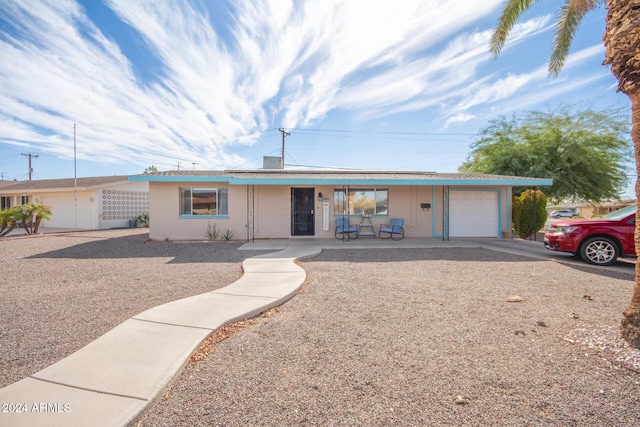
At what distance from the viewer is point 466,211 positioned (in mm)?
13078

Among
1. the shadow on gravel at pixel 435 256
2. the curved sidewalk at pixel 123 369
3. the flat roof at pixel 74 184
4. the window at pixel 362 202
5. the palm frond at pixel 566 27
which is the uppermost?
the palm frond at pixel 566 27

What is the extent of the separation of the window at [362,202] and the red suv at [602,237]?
20.3 feet

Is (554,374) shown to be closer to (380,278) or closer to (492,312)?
(492,312)

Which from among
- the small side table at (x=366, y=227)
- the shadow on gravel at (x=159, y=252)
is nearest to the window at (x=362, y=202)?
the small side table at (x=366, y=227)

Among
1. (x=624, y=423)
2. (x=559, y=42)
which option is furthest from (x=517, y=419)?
(x=559, y=42)

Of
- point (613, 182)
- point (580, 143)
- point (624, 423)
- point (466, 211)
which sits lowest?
point (624, 423)

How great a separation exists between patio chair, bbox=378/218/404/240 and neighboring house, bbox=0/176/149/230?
1582 centimetres

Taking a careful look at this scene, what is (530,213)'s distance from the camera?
41.5ft

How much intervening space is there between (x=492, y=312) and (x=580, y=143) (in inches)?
661

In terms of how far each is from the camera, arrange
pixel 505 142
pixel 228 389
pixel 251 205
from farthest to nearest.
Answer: pixel 505 142 → pixel 251 205 → pixel 228 389

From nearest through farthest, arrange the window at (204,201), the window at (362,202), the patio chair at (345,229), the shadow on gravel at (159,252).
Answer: the shadow on gravel at (159,252)
the patio chair at (345,229)
the window at (204,201)
the window at (362,202)

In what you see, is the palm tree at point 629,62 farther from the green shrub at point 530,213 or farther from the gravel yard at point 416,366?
the green shrub at point 530,213

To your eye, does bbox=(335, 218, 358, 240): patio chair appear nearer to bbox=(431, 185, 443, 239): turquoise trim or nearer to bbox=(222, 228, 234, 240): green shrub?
bbox=(431, 185, 443, 239): turquoise trim

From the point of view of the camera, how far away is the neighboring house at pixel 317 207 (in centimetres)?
1223
